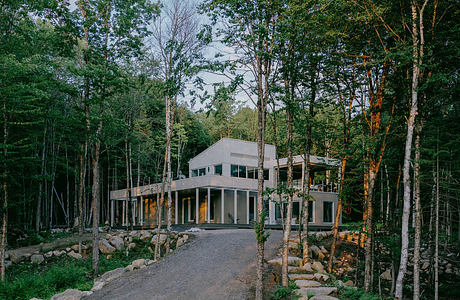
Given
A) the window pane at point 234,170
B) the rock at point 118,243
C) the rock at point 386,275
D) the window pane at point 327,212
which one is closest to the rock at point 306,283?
the rock at point 386,275

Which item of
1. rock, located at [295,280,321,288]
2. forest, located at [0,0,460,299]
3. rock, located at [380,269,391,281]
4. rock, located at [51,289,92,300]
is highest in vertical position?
forest, located at [0,0,460,299]

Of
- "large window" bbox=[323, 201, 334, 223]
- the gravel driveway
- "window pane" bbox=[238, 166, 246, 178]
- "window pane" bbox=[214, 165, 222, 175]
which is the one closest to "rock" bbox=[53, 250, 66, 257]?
the gravel driveway

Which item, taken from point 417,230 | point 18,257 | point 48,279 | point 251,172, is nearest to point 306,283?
point 417,230

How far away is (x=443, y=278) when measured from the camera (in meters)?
14.6

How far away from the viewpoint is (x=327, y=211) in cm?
2577

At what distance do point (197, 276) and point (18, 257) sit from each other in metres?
9.67

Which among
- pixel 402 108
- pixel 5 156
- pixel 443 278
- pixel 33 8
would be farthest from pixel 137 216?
pixel 402 108

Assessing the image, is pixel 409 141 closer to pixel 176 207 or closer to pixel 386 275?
pixel 386 275

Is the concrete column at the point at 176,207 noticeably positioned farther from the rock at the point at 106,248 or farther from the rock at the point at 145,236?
the rock at the point at 106,248

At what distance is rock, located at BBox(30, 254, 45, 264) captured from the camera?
604 inches

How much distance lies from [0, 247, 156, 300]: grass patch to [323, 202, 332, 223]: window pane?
14.6 m

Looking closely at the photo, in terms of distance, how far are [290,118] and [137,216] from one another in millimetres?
24171

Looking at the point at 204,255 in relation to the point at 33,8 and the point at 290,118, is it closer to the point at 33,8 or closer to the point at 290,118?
the point at 290,118

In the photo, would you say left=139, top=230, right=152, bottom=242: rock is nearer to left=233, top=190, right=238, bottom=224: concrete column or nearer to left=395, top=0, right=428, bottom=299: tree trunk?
left=233, top=190, right=238, bottom=224: concrete column
